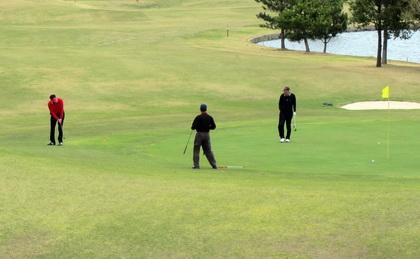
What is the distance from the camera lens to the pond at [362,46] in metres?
101

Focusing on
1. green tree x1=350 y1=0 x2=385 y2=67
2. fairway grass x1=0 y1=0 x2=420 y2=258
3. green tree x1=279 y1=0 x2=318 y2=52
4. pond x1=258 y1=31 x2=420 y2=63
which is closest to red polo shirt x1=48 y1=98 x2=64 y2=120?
fairway grass x1=0 y1=0 x2=420 y2=258

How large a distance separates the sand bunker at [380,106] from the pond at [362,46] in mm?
49665

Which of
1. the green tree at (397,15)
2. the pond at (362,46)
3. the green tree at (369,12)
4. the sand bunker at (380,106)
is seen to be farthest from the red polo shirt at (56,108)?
the pond at (362,46)

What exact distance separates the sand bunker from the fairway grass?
1.01 meters

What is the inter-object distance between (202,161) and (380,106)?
22702mm

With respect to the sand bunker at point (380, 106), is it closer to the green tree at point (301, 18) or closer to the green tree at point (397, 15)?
the green tree at point (397, 15)

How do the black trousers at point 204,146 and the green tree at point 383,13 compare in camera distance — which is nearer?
the black trousers at point 204,146

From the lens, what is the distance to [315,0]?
3337 inches

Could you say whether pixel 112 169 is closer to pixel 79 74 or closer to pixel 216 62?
pixel 79 74

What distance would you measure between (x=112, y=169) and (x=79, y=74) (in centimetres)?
3379

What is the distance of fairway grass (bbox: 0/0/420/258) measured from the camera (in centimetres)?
1281

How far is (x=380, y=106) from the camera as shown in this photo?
45.0m

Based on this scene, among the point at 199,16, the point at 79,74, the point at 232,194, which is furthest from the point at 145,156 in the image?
the point at 199,16

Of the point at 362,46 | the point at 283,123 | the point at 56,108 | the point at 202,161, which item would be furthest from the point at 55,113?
the point at 362,46
